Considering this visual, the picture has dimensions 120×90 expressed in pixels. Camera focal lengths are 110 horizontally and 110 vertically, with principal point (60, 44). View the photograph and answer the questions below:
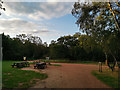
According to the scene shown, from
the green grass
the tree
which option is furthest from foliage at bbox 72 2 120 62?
the green grass

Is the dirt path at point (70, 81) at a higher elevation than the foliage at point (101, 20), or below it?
below

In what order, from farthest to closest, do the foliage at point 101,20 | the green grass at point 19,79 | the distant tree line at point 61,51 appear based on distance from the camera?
1. the distant tree line at point 61,51
2. the foliage at point 101,20
3. the green grass at point 19,79

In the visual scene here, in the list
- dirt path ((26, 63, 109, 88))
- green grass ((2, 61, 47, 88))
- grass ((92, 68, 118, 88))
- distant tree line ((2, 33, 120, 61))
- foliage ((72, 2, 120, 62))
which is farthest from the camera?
distant tree line ((2, 33, 120, 61))

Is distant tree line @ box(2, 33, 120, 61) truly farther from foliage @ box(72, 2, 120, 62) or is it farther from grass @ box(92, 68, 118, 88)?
grass @ box(92, 68, 118, 88)

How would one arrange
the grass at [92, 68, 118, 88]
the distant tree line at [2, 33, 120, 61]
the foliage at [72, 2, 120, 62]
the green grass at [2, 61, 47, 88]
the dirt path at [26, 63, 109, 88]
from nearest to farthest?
the dirt path at [26, 63, 109, 88], the green grass at [2, 61, 47, 88], the grass at [92, 68, 118, 88], the foliage at [72, 2, 120, 62], the distant tree line at [2, 33, 120, 61]

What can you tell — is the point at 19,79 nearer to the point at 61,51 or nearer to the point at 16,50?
the point at 61,51

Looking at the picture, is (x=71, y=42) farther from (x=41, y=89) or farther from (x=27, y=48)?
(x=41, y=89)

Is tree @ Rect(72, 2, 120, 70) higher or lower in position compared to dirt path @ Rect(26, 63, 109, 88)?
higher

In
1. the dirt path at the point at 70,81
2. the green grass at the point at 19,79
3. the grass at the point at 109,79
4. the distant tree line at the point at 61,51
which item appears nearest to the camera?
the dirt path at the point at 70,81

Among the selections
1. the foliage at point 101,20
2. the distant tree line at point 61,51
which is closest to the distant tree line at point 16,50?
the distant tree line at point 61,51

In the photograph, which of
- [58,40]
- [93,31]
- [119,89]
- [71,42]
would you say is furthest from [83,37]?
[58,40]

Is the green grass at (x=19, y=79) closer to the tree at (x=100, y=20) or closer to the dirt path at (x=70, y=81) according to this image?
the dirt path at (x=70, y=81)

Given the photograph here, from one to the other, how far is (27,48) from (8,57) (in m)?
9.46

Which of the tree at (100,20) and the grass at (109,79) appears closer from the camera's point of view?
the grass at (109,79)
